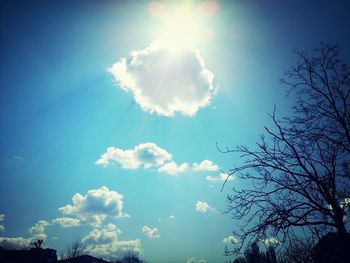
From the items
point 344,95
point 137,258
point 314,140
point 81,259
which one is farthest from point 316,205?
point 137,258

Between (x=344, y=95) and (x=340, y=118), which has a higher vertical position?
(x=344, y=95)

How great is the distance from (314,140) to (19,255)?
60.9 m

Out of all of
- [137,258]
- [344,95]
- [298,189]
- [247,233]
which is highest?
[344,95]

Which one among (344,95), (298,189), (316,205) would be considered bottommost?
(316,205)

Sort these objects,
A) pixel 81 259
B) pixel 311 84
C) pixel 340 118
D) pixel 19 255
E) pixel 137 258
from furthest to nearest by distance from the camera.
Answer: pixel 137 258
pixel 81 259
pixel 19 255
pixel 311 84
pixel 340 118

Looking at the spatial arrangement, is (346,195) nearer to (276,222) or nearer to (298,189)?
(298,189)

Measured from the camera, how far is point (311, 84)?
7.41 metres

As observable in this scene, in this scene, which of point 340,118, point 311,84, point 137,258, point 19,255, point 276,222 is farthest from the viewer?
point 137,258

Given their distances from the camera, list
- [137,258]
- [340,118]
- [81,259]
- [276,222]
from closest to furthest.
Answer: [276,222] → [340,118] → [81,259] → [137,258]

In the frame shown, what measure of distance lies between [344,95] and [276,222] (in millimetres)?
4190

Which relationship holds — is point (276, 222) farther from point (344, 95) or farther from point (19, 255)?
point (19, 255)

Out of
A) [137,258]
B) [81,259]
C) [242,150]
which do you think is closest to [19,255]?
[81,259]

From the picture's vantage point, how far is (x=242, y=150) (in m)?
6.73

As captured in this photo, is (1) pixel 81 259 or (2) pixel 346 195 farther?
(1) pixel 81 259
